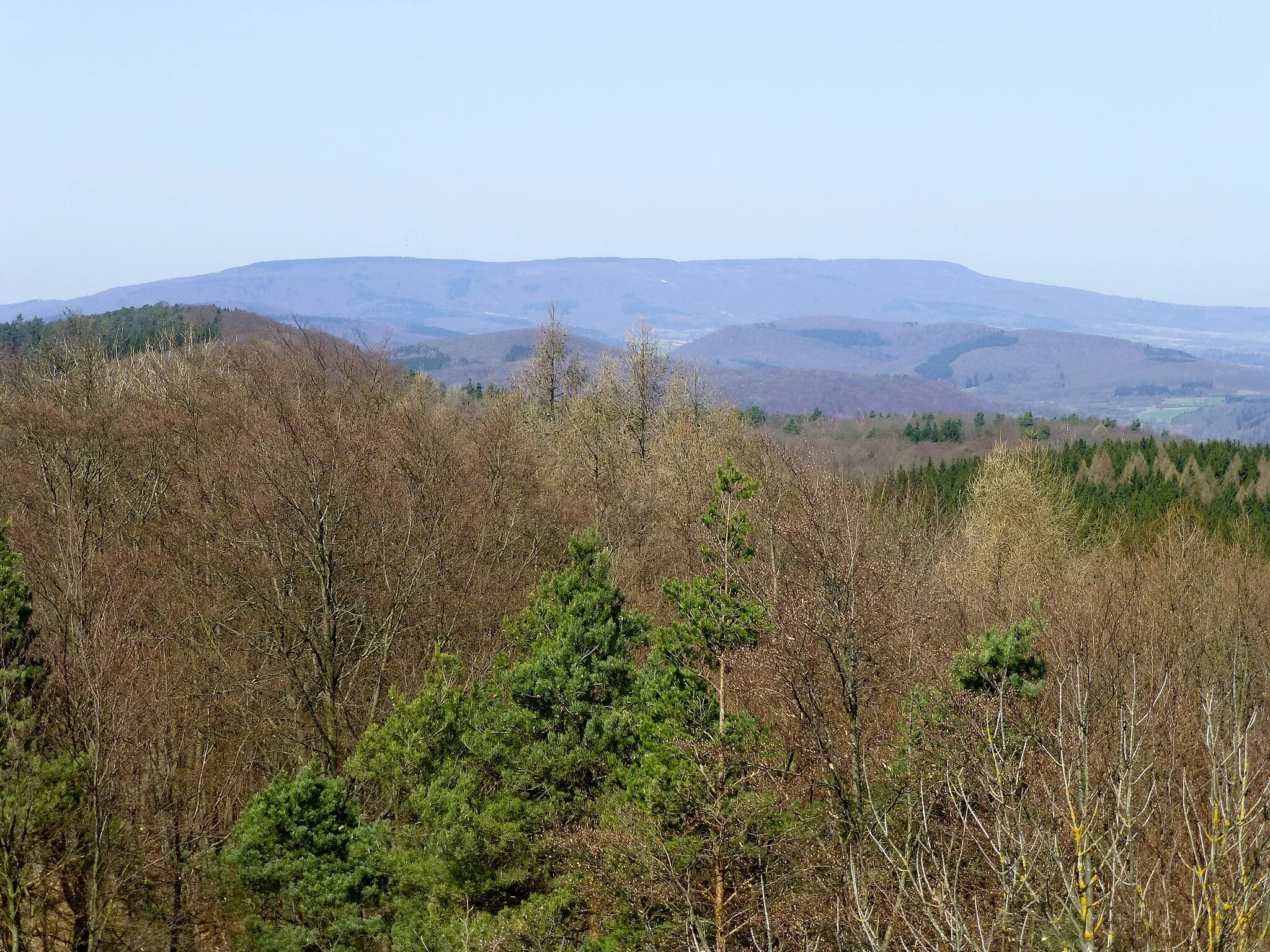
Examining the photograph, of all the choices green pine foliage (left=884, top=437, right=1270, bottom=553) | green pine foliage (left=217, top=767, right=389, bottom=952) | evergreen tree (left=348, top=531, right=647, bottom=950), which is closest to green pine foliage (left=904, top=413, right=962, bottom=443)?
green pine foliage (left=884, top=437, right=1270, bottom=553)

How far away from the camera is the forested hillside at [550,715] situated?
12141 millimetres

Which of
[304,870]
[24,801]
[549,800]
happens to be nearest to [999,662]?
[549,800]

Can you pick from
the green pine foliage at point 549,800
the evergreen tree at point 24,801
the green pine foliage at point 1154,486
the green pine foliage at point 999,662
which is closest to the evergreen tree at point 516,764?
the green pine foliage at point 549,800

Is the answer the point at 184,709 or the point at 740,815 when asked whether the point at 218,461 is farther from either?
the point at 740,815

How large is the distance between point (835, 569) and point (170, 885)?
12.0 metres

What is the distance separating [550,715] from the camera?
17.2 m

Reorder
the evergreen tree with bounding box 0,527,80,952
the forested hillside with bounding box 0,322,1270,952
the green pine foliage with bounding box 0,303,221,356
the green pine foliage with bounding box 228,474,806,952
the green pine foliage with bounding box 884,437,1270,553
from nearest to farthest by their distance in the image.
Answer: the forested hillside with bounding box 0,322,1270,952 < the evergreen tree with bounding box 0,527,80,952 < the green pine foliage with bounding box 228,474,806,952 < the green pine foliage with bounding box 884,437,1270,553 < the green pine foliage with bounding box 0,303,221,356

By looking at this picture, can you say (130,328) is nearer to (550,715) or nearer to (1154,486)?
(1154,486)

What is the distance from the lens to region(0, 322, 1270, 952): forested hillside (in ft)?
39.8

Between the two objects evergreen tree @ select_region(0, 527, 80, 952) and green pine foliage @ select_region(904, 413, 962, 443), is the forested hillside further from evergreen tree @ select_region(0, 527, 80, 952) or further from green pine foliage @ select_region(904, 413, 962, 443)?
green pine foliage @ select_region(904, 413, 962, 443)

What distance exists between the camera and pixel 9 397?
37812 millimetres

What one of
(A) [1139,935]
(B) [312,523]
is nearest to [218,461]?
(B) [312,523]

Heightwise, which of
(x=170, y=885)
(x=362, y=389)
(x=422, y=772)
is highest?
(x=362, y=389)

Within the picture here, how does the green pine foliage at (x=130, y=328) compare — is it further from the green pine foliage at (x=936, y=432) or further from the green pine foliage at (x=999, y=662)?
the green pine foliage at (x=999, y=662)
